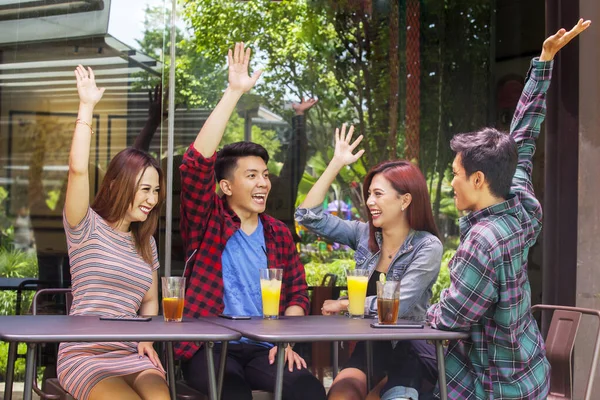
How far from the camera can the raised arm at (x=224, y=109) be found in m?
3.43

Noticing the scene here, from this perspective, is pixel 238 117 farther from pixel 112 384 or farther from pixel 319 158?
pixel 112 384

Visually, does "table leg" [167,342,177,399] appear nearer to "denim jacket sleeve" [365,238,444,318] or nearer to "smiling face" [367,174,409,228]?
"denim jacket sleeve" [365,238,444,318]

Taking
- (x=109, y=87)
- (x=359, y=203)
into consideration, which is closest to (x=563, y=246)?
(x=359, y=203)

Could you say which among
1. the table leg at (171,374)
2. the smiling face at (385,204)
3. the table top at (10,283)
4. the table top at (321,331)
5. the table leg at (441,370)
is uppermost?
the smiling face at (385,204)

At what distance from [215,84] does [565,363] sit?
8.80ft

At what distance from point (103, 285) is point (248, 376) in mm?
671

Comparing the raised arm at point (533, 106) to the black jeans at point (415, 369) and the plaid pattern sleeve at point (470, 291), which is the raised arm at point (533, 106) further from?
the black jeans at point (415, 369)

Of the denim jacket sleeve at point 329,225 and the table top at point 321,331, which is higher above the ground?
the denim jacket sleeve at point 329,225

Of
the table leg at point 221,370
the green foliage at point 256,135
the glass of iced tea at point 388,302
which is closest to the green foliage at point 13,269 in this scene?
the green foliage at point 256,135

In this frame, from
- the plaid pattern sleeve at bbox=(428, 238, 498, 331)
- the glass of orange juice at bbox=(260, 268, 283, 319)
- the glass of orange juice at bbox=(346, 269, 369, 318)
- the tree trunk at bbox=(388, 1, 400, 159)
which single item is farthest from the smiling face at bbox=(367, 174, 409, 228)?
the tree trunk at bbox=(388, 1, 400, 159)

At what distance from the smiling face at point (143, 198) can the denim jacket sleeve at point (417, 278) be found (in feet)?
3.07

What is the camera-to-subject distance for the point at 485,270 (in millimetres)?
2938

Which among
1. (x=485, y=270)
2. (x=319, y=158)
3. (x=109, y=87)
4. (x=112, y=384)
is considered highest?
(x=109, y=87)

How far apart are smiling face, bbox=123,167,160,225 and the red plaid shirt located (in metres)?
0.14
